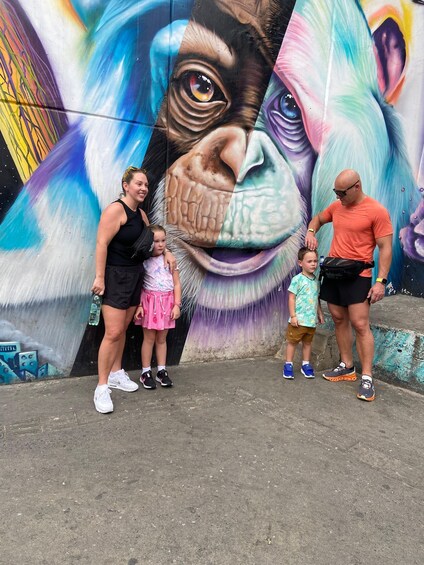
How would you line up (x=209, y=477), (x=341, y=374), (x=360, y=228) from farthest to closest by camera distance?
(x=341, y=374) < (x=360, y=228) < (x=209, y=477)

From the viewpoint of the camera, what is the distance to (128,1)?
3.59 m

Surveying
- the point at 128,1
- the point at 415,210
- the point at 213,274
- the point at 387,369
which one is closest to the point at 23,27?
the point at 128,1

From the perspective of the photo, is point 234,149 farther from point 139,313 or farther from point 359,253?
point 139,313

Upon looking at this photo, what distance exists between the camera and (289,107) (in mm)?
4555

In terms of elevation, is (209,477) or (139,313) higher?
(139,313)

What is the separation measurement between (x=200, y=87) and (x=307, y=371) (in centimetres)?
268

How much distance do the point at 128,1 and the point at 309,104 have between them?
1983mm

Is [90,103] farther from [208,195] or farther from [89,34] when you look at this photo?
[208,195]

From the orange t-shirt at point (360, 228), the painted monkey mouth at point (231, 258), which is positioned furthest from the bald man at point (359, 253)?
the painted monkey mouth at point (231, 258)

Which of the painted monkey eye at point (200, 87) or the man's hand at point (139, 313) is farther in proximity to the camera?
the painted monkey eye at point (200, 87)

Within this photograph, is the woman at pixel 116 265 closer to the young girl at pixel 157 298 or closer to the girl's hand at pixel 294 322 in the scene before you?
the young girl at pixel 157 298

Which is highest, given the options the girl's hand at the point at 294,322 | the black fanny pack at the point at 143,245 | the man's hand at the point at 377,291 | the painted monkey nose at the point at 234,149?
the painted monkey nose at the point at 234,149

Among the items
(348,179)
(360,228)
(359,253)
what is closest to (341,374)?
(359,253)

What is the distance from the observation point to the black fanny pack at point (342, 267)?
3.83m
